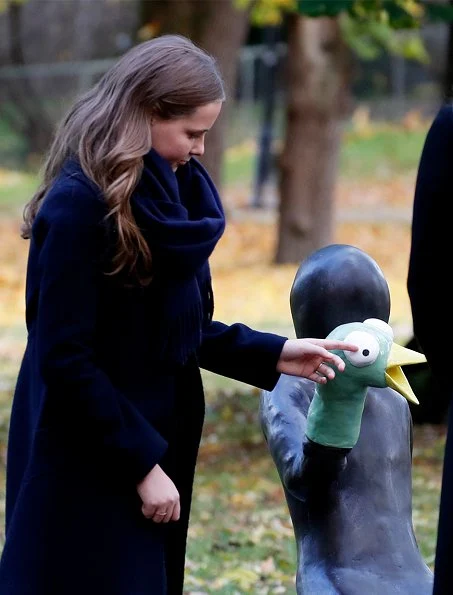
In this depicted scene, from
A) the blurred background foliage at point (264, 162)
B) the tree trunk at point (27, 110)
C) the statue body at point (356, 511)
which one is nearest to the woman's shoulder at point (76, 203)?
the statue body at point (356, 511)

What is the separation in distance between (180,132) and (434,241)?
0.80 m

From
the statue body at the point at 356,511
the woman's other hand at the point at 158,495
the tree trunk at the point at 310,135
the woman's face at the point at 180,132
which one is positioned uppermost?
the woman's face at the point at 180,132

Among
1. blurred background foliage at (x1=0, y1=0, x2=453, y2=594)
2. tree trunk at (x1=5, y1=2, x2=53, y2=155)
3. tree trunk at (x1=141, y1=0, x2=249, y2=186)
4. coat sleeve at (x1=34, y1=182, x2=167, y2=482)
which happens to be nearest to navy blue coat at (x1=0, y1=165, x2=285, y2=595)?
coat sleeve at (x1=34, y1=182, x2=167, y2=482)

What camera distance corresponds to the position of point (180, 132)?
3156 mm

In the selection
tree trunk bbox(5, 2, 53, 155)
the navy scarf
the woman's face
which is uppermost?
the woman's face

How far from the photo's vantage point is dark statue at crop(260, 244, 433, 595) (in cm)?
341

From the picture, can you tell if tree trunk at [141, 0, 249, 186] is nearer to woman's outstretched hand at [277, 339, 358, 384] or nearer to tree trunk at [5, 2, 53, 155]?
woman's outstretched hand at [277, 339, 358, 384]

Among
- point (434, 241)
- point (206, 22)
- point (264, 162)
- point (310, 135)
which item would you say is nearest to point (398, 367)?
point (434, 241)

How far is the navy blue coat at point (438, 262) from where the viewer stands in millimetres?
2576

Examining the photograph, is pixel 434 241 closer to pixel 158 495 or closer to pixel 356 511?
pixel 158 495

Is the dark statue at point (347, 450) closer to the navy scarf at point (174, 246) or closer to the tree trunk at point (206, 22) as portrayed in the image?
the navy scarf at point (174, 246)

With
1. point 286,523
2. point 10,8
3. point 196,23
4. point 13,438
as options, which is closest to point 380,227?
point 196,23

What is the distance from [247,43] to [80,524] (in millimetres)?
26688

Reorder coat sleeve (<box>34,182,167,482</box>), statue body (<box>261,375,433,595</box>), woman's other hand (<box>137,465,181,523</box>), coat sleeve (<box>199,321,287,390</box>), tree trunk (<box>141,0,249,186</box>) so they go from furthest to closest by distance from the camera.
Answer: tree trunk (<box>141,0,249,186</box>), statue body (<box>261,375,433,595</box>), coat sleeve (<box>199,321,287,390</box>), woman's other hand (<box>137,465,181,523</box>), coat sleeve (<box>34,182,167,482</box>)
